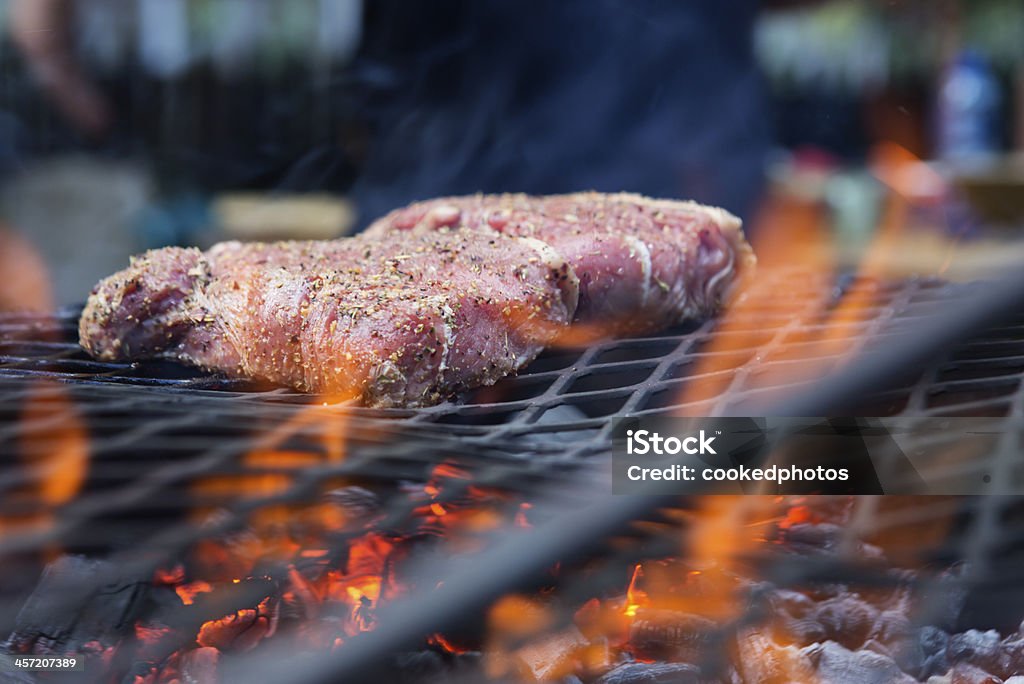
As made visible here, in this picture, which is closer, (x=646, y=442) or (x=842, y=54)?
(x=646, y=442)

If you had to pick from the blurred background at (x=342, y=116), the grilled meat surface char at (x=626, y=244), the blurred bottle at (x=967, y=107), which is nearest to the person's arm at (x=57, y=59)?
the blurred background at (x=342, y=116)

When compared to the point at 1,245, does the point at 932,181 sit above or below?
above

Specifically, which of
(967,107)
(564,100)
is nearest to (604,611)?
(564,100)

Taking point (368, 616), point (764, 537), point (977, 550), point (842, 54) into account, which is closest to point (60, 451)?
point (368, 616)

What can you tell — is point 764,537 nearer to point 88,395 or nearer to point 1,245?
point 88,395

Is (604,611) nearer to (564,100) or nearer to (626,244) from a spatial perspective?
(626,244)
